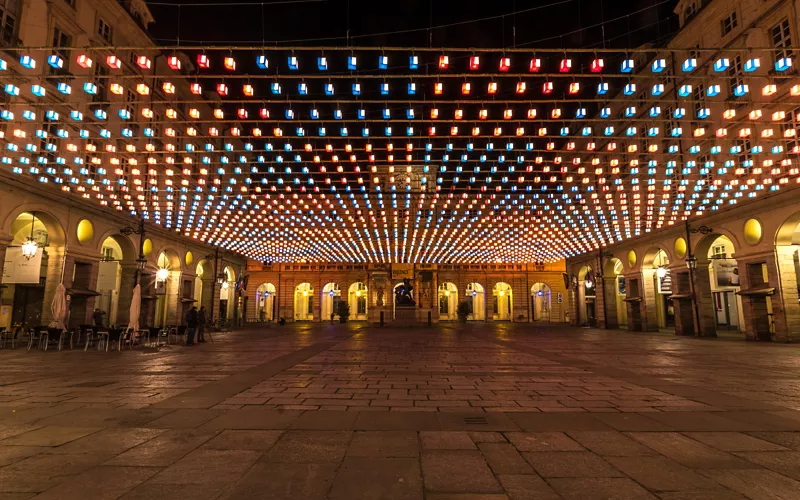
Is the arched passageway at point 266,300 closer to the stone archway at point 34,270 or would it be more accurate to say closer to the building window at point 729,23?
the stone archway at point 34,270

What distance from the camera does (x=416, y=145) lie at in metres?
28.0

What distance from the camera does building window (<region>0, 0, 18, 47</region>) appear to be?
54.7 ft

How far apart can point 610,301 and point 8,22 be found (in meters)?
41.2

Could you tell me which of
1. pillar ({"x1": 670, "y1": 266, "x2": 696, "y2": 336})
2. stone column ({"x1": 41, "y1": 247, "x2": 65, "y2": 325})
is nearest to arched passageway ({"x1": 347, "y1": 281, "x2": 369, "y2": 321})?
pillar ({"x1": 670, "y1": 266, "x2": 696, "y2": 336})

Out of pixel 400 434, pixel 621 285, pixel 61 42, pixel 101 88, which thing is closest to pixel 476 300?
pixel 621 285

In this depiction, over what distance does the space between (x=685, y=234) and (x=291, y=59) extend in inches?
1036

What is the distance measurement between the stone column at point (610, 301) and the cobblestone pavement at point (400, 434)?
86.4 feet

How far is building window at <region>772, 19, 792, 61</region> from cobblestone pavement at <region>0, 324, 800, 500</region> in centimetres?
1540

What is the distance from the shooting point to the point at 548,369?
11.5 m

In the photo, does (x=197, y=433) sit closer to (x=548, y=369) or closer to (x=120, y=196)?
(x=548, y=369)

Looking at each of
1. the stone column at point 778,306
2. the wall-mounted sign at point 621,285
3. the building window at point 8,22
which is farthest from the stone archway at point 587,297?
the building window at point 8,22

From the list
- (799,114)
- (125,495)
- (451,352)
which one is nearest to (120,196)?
(451,352)

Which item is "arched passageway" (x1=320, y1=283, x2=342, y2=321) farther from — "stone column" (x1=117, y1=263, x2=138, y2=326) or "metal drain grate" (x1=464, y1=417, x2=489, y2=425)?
"metal drain grate" (x1=464, y1=417, x2=489, y2=425)

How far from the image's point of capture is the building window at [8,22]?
54.7 feet
